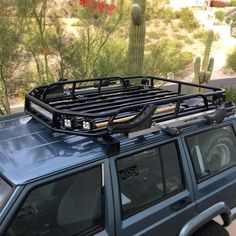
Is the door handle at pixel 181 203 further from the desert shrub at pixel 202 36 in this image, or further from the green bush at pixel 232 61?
the desert shrub at pixel 202 36

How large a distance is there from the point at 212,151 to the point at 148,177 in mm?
823

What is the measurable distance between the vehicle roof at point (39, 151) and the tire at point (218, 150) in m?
0.83

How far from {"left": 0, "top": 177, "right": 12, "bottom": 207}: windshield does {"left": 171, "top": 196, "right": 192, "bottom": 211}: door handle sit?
4.05 ft

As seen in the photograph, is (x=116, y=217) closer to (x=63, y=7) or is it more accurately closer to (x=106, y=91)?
(x=106, y=91)

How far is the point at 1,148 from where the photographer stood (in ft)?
8.30

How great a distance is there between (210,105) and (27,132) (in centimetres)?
162

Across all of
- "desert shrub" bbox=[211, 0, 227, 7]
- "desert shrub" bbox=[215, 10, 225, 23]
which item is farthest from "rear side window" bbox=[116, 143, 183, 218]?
"desert shrub" bbox=[211, 0, 227, 7]

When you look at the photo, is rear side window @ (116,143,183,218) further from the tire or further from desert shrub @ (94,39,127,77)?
desert shrub @ (94,39,127,77)

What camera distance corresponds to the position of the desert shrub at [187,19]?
29203 mm

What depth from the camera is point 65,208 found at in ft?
7.86

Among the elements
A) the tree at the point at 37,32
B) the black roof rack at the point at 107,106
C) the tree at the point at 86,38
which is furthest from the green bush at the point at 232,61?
the black roof rack at the point at 107,106

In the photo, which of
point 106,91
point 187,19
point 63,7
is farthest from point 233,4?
point 106,91

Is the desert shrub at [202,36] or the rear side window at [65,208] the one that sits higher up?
the rear side window at [65,208]

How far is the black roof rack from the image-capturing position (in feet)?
8.41
